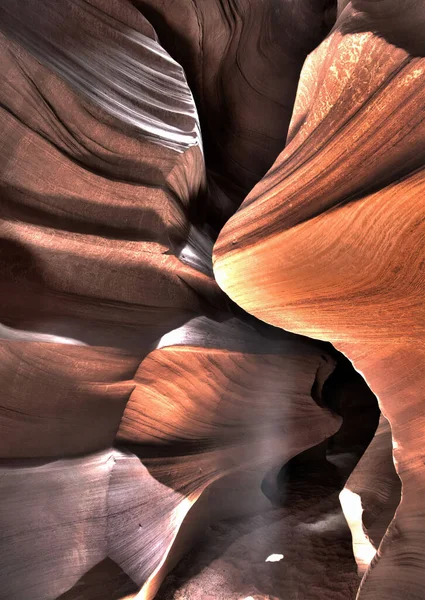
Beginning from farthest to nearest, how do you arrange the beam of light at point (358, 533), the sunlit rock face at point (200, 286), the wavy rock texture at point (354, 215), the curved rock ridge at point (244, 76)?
the curved rock ridge at point (244, 76)
the beam of light at point (358, 533)
the sunlit rock face at point (200, 286)
the wavy rock texture at point (354, 215)

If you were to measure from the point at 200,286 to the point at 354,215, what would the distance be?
212 cm

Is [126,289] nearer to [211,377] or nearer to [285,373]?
[211,377]

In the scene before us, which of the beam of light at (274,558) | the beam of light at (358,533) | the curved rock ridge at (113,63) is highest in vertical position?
the curved rock ridge at (113,63)

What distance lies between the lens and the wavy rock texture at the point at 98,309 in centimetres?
236

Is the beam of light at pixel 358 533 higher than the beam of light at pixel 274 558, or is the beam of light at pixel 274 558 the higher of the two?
the beam of light at pixel 358 533

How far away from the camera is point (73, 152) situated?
97.9 inches

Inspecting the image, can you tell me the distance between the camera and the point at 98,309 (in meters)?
2.78

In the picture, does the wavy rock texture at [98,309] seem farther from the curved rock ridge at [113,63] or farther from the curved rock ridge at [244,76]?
the curved rock ridge at [244,76]

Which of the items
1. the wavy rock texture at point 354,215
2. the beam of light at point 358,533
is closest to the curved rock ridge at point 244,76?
the wavy rock texture at point 354,215

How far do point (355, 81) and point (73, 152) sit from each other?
1623 millimetres

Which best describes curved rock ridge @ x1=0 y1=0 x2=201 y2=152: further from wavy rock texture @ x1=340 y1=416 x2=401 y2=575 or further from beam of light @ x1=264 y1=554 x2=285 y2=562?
beam of light @ x1=264 y1=554 x2=285 y2=562

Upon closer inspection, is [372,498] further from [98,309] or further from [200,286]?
[98,309]

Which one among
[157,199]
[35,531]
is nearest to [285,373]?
[157,199]

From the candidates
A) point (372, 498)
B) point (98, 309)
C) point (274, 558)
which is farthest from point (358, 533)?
point (98, 309)
